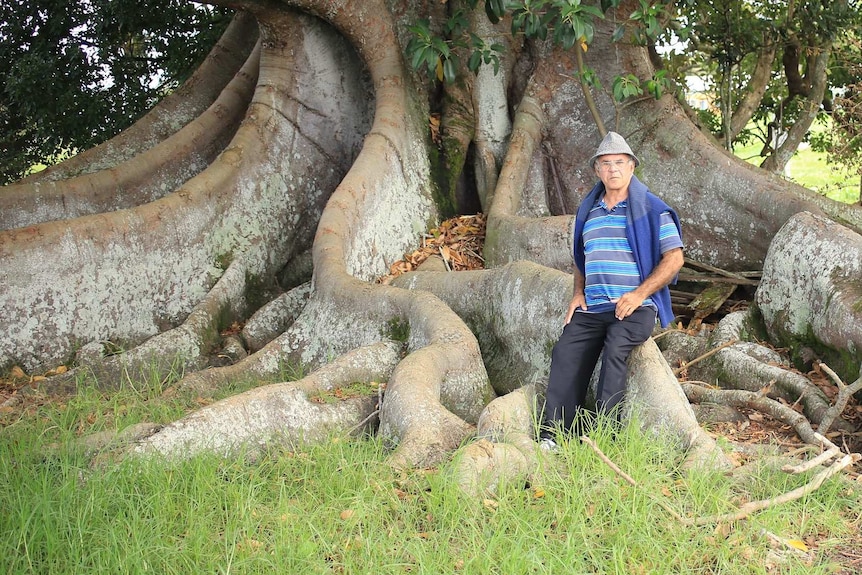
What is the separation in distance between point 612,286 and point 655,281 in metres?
0.22

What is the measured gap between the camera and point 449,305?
19.7 ft

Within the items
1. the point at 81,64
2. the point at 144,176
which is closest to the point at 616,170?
the point at 144,176

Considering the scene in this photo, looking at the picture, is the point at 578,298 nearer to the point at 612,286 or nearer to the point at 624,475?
the point at 612,286

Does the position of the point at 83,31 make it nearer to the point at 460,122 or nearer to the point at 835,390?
the point at 460,122

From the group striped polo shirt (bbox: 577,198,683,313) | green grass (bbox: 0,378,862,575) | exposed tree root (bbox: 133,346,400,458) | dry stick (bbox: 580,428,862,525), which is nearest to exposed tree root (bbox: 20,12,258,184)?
exposed tree root (bbox: 133,346,400,458)

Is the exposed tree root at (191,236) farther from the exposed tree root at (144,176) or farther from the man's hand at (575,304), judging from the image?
the man's hand at (575,304)

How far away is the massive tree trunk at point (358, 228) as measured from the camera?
5.51 m

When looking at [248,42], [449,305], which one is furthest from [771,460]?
[248,42]

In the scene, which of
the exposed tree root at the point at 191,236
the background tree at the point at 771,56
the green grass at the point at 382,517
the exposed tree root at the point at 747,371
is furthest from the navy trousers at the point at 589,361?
the background tree at the point at 771,56

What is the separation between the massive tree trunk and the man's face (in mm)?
844

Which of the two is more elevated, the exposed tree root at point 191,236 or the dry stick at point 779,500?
the exposed tree root at point 191,236

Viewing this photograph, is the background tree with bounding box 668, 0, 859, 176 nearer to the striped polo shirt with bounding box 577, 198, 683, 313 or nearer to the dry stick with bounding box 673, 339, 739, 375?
the dry stick with bounding box 673, 339, 739, 375

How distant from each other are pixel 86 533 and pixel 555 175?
5209 mm

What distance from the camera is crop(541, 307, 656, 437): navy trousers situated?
4.55 metres
